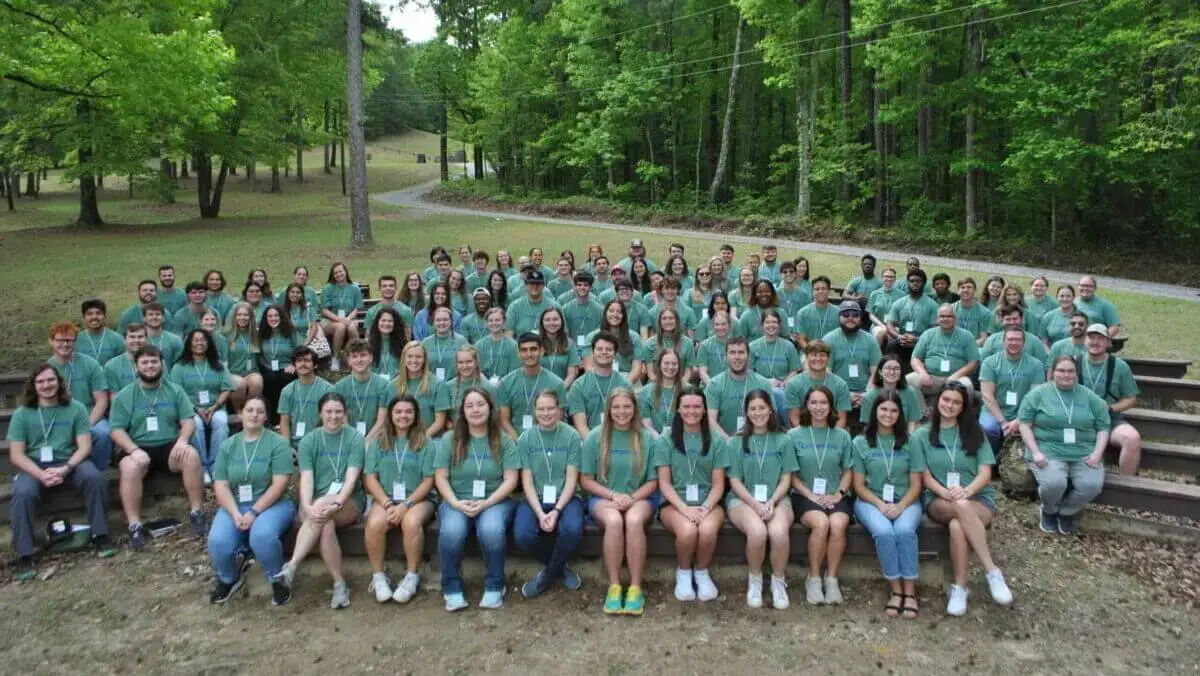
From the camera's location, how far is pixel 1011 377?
23.2 feet

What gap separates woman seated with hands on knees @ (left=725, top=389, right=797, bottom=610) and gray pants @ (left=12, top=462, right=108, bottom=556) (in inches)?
181

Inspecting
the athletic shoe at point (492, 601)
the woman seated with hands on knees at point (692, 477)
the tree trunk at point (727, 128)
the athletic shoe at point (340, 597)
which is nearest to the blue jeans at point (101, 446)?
the athletic shoe at point (340, 597)

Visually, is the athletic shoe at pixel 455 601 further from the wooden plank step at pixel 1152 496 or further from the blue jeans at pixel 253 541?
→ the wooden plank step at pixel 1152 496

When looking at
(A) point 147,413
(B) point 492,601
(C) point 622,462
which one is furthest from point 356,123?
(B) point 492,601

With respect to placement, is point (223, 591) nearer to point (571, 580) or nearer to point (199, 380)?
point (571, 580)

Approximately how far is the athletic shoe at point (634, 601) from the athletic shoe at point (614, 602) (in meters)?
0.04

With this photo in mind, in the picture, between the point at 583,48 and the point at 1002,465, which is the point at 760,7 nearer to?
the point at 583,48

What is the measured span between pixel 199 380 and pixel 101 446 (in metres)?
0.98

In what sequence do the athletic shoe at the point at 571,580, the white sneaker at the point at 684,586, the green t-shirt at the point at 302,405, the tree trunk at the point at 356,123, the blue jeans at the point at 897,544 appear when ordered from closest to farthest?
the blue jeans at the point at 897,544 → the white sneaker at the point at 684,586 → the athletic shoe at the point at 571,580 → the green t-shirt at the point at 302,405 → the tree trunk at the point at 356,123

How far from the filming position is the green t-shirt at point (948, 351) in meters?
7.97

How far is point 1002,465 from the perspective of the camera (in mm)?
6992

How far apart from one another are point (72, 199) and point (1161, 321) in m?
45.6

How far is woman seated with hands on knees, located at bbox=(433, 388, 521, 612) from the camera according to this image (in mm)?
5094

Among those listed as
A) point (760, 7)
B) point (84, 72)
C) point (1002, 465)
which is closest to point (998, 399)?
point (1002, 465)
